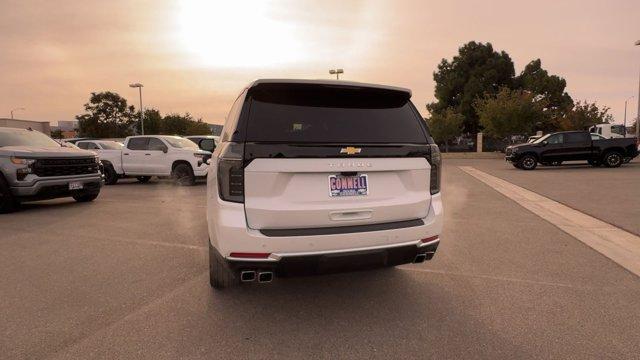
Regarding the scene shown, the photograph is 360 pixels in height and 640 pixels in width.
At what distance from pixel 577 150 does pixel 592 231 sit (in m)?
15.8

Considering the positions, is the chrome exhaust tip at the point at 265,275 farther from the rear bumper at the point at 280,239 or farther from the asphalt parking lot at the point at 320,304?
the asphalt parking lot at the point at 320,304

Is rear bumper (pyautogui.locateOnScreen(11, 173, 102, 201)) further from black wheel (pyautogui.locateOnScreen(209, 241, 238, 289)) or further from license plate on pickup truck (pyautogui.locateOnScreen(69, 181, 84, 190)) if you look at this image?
black wheel (pyautogui.locateOnScreen(209, 241, 238, 289))

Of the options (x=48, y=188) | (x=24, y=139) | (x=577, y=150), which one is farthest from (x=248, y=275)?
(x=577, y=150)

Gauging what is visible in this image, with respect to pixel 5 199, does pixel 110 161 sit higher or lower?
higher

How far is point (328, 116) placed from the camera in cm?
337

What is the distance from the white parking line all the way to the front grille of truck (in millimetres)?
9546

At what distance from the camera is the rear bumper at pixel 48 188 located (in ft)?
27.1

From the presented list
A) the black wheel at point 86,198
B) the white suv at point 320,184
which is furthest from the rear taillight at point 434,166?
the black wheel at point 86,198

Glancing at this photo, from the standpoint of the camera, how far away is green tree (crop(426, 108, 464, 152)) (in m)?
44.8

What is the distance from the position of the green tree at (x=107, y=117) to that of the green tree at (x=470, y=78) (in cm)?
5119

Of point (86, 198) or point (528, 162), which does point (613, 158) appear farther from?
point (86, 198)

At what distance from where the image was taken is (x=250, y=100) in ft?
10.8

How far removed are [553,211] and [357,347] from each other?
687 cm

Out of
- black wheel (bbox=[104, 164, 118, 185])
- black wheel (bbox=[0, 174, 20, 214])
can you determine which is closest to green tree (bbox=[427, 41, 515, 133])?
black wheel (bbox=[104, 164, 118, 185])
